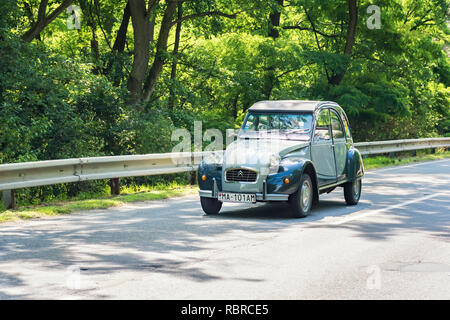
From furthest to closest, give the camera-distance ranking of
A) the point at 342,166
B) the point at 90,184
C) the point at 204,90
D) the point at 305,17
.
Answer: the point at 305,17 < the point at 204,90 < the point at 90,184 < the point at 342,166

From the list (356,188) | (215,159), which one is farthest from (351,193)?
(215,159)

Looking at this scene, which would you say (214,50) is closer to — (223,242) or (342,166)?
(342,166)

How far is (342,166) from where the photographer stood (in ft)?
44.0

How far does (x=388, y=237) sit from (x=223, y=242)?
93.2 inches

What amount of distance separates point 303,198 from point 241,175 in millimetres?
1110

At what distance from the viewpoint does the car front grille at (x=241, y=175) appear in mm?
11391

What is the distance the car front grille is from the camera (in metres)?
11.4

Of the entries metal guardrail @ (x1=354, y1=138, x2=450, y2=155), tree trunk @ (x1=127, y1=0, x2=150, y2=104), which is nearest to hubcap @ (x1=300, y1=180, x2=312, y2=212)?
metal guardrail @ (x1=354, y1=138, x2=450, y2=155)

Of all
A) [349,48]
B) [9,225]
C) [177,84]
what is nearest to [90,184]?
[9,225]

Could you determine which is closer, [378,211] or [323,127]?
[378,211]

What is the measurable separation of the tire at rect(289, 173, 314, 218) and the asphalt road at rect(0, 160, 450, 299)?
22 centimetres

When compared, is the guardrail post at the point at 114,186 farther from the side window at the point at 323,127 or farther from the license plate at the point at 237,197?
the side window at the point at 323,127

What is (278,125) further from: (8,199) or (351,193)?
(8,199)

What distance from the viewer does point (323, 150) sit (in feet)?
41.8
